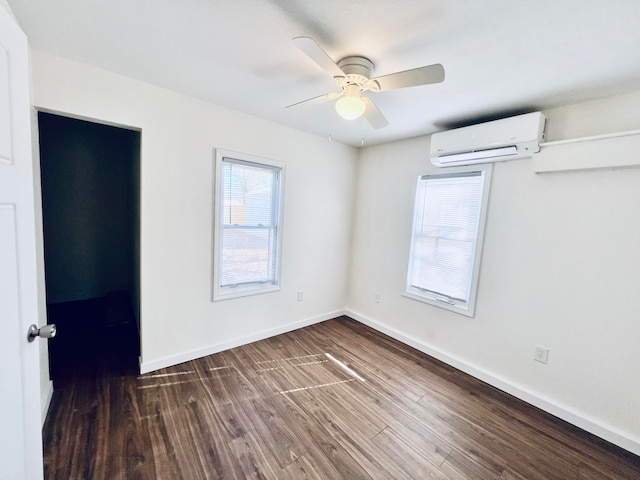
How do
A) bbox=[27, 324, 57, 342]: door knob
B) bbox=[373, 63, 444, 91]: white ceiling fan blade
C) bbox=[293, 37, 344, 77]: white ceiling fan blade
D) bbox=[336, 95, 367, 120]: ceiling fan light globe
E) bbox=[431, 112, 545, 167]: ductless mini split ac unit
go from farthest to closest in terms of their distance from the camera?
bbox=[431, 112, 545, 167]: ductless mini split ac unit
bbox=[336, 95, 367, 120]: ceiling fan light globe
bbox=[373, 63, 444, 91]: white ceiling fan blade
bbox=[293, 37, 344, 77]: white ceiling fan blade
bbox=[27, 324, 57, 342]: door knob

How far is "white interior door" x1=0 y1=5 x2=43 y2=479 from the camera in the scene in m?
0.87

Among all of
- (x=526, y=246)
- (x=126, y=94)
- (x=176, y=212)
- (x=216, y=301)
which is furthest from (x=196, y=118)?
(x=526, y=246)

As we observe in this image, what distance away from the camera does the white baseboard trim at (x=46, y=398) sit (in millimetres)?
1718

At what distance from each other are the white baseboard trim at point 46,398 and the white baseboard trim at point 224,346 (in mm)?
554

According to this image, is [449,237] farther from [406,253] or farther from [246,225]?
[246,225]

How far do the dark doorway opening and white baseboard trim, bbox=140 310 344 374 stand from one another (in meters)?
0.94

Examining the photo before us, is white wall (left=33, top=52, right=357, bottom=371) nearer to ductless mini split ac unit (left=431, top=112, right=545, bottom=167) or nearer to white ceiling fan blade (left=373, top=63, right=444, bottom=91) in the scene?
→ ductless mini split ac unit (left=431, top=112, right=545, bottom=167)

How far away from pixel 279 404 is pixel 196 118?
8.14 feet

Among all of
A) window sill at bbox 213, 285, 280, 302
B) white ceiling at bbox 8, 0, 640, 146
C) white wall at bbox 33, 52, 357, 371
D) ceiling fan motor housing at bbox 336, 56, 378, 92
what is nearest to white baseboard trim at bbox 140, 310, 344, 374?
white wall at bbox 33, 52, 357, 371

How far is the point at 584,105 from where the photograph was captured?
6.49 feet

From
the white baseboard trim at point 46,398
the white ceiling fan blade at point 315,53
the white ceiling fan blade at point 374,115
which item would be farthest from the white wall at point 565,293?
the white baseboard trim at point 46,398

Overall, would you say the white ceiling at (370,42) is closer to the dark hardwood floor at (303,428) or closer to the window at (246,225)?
the window at (246,225)

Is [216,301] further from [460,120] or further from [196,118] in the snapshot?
[460,120]

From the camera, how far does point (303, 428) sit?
1.81 metres
